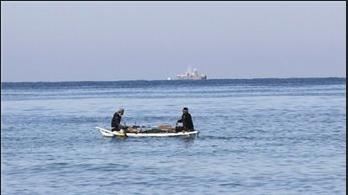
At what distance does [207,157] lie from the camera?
32.6 m

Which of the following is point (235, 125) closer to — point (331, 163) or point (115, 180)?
point (331, 163)

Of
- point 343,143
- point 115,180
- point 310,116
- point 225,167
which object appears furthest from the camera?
point 310,116

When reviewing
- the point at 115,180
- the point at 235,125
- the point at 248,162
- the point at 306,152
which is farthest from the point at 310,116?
the point at 115,180

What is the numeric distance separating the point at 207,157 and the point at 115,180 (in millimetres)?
6746

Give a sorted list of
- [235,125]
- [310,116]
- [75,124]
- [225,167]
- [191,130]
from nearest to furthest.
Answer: [225,167], [191,130], [235,125], [75,124], [310,116]

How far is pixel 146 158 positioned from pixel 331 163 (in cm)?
653

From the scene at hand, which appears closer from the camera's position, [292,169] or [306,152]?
[292,169]

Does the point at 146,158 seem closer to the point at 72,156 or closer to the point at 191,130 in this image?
the point at 72,156

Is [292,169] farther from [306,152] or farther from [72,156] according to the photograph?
[72,156]

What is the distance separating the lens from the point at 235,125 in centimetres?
5188

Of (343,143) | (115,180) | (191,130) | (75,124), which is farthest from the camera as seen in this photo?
(75,124)

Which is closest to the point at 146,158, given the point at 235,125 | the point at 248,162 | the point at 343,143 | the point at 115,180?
the point at 248,162

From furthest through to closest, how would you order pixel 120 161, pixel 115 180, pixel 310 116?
1. pixel 310 116
2. pixel 120 161
3. pixel 115 180

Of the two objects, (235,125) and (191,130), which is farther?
(235,125)
